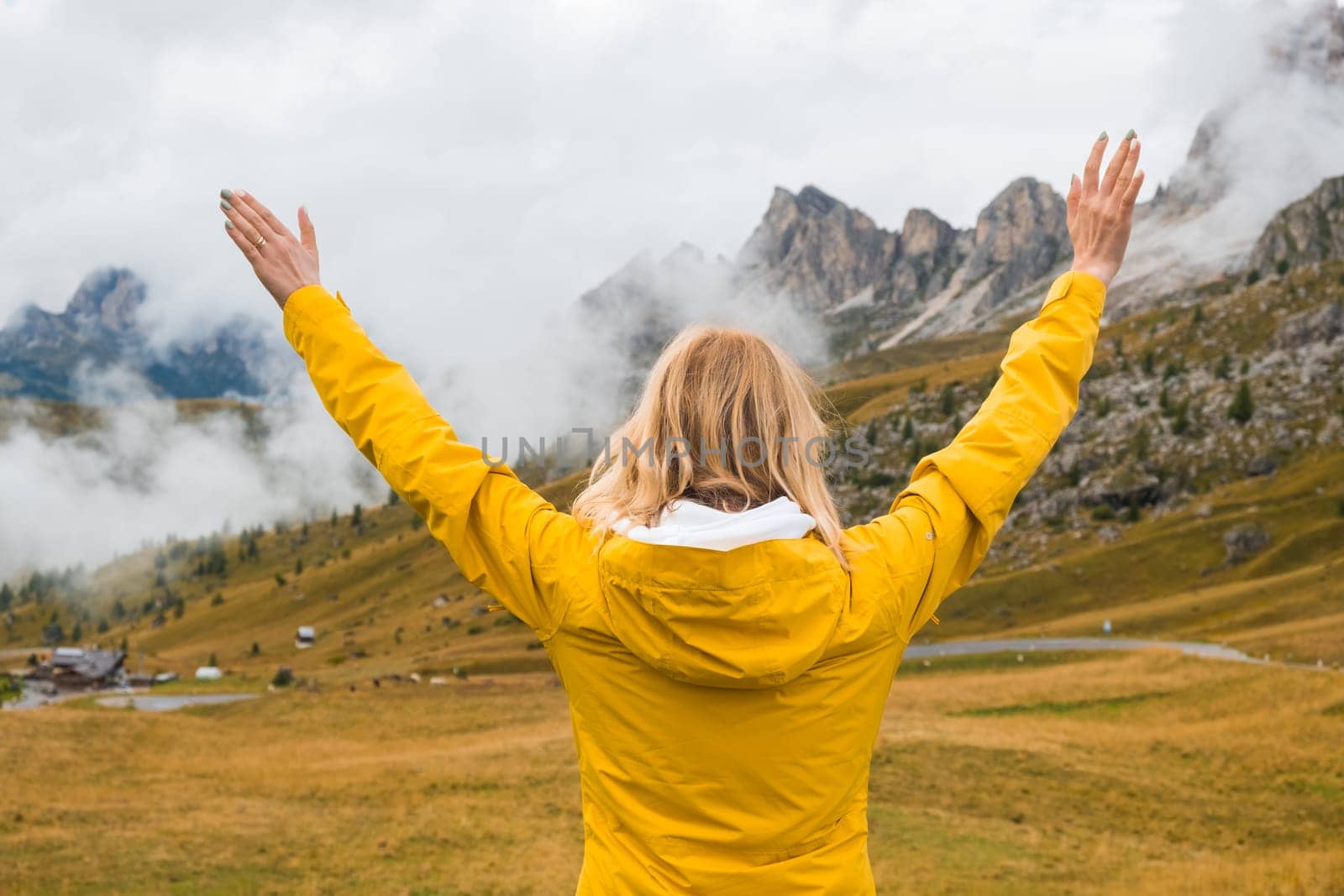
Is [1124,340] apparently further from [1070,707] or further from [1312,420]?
[1070,707]

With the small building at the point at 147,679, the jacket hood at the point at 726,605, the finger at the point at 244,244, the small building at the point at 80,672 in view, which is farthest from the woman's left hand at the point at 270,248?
the small building at the point at 80,672

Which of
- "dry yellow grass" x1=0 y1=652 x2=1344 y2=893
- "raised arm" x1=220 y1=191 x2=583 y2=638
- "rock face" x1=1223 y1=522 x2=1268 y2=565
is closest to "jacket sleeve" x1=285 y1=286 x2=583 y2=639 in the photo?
"raised arm" x1=220 y1=191 x2=583 y2=638

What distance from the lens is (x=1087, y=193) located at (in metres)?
4.45

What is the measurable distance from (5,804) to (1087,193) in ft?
96.5

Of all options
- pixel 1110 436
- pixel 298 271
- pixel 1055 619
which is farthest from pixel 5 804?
pixel 1110 436

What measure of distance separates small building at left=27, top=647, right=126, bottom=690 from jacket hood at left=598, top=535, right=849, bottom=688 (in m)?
143

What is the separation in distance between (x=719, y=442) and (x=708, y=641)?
743mm

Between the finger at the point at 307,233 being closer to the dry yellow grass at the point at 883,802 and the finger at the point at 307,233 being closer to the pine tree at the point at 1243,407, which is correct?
the dry yellow grass at the point at 883,802

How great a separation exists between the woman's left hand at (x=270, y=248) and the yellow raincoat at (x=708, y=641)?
7.0 inches

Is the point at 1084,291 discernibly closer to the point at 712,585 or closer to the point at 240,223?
the point at 712,585

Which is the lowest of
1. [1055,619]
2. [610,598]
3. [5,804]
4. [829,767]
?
[1055,619]

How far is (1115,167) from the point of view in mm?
4344

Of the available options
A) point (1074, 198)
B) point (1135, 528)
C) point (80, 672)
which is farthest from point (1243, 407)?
point (80, 672)

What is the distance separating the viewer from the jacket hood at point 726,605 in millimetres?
3193
